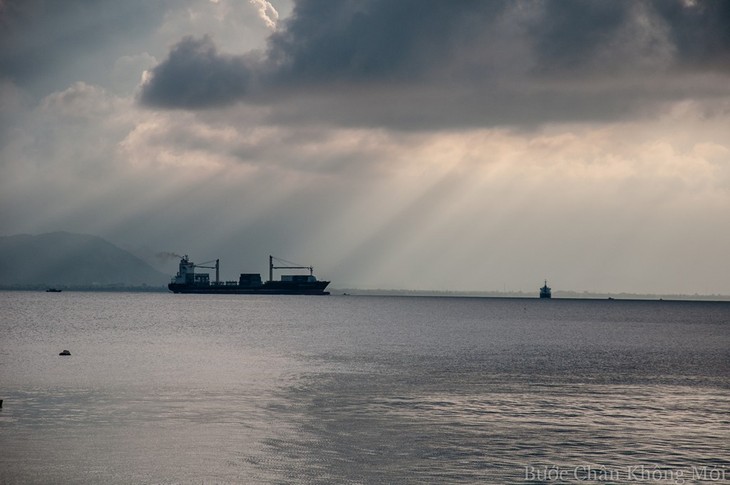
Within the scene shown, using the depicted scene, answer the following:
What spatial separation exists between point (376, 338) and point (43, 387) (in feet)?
215

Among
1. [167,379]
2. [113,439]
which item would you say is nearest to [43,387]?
[167,379]

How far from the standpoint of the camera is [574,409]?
139ft

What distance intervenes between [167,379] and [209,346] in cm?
3297

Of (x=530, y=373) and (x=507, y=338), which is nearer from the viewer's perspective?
(x=530, y=373)

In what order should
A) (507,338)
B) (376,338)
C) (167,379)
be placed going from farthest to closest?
1. (507,338)
2. (376,338)
3. (167,379)

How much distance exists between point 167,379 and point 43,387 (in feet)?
28.1

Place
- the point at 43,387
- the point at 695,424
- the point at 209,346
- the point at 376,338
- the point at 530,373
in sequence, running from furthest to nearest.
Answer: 1. the point at 376,338
2. the point at 209,346
3. the point at 530,373
4. the point at 43,387
5. the point at 695,424

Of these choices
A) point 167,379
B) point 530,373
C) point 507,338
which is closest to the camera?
point 167,379

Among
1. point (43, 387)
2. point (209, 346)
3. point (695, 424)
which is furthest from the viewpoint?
point (209, 346)

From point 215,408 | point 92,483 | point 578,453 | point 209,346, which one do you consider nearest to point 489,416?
point 578,453

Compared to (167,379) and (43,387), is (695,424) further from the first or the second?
(43,387)

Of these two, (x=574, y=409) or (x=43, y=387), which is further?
(x=43, y=387)

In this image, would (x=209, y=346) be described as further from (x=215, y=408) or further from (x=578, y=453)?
(x=578, y=453)

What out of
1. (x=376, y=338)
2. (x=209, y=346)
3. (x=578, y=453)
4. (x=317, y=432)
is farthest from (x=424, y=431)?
(x=376, y=338)
